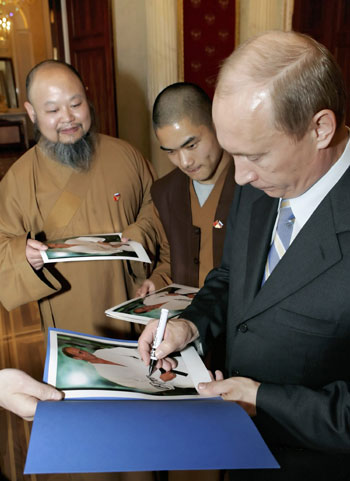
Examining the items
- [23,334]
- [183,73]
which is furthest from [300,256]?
[183,73]

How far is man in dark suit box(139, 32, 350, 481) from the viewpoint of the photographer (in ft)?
3.08

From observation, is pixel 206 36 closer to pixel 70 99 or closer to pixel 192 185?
pixel 70 99

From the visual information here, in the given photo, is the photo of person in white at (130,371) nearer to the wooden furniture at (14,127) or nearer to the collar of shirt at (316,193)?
the collar of shirt at (316,193)

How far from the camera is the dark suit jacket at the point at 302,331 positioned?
992 mm

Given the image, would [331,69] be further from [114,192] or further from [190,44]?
[190,44]

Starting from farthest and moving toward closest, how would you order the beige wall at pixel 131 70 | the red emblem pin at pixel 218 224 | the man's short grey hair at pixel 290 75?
the beige wall at pixel 131 70, the red emblem pin at pixel 218 224, the man's short grey hair at pixel 290 75

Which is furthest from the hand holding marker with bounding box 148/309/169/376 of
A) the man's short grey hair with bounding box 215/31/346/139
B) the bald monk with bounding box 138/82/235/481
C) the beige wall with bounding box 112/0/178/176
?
the beige wall with bounding box 112/0/178/176

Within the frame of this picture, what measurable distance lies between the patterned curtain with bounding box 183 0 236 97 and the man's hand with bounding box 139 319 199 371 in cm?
542

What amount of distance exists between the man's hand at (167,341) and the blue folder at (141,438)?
27 cm

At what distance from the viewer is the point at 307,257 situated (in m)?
1.06

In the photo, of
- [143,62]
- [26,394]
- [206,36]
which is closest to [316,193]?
[26,394]

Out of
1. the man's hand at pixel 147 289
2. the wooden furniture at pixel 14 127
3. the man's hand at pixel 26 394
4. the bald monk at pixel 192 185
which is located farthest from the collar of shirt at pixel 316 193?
the wooden furniture at pixel 14 127

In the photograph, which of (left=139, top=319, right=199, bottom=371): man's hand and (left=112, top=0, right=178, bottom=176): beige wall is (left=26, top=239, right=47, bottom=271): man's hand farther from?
(left=112, top=0, right=178, bottom=176): beige wall

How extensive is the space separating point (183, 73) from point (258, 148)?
556cm
